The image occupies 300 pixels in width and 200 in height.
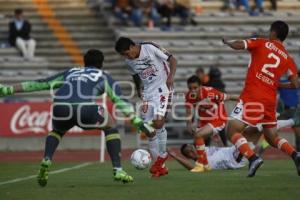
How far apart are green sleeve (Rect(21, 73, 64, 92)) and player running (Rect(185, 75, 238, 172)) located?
460 cm

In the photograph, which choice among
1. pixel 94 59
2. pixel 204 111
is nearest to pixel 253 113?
pixel 94 59

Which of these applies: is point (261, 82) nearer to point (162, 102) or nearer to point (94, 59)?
point (162, 102)

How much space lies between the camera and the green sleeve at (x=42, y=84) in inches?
501

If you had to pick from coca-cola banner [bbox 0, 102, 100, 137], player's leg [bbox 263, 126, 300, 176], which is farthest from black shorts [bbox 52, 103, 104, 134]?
coca-cola banner [bbox 0, 102, 100, 137]

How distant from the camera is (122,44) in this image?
48.2 ft

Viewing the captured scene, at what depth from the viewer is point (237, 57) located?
100 feet

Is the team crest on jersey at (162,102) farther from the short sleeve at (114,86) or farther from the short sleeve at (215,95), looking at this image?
the short sleeve at (114,86)

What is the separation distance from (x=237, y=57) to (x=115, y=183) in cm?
1744

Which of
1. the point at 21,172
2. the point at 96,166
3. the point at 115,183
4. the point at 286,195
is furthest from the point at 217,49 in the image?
the point at 286,195

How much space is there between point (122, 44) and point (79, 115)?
233 cm

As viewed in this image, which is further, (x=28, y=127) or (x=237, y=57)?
(x=237, y=57)

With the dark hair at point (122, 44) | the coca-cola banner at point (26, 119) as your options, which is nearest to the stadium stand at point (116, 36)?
the coca-cola banner at point (26, 119)

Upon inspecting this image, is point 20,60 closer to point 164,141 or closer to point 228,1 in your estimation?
point 228,1

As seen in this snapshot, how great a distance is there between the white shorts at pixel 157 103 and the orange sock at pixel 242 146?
1.83 m
